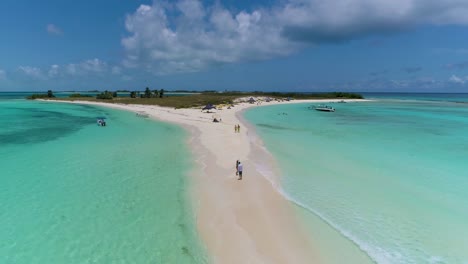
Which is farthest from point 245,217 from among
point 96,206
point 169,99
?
point 169,99

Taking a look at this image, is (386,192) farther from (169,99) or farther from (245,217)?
(169,99)

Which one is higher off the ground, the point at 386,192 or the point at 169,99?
the point at 169,99

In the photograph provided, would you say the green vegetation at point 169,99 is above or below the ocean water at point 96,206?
above

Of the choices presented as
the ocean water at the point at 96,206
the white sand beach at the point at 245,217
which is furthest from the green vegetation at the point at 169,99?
the white sand beach at the point at 245,217

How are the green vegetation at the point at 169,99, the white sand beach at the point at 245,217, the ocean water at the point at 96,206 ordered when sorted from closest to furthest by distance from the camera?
1. the white sand beach at the point at 245,217
2. the ocean water at the point at 96,206
3. the green vegetation at the point at 169,99

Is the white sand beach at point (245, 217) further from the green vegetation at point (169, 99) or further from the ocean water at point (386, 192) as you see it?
the green vegetation at point (169, 99)

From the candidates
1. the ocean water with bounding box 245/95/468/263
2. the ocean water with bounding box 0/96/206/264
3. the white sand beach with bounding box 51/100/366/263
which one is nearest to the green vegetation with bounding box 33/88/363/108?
the ocean water with bounding box 0/96/206/264

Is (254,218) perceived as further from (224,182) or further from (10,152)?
(10,152)

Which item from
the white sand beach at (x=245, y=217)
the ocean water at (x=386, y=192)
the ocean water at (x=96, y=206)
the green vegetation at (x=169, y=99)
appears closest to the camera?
the white sand beach at (x=245, y=217)

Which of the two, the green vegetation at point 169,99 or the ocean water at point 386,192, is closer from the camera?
the ocean water at point 386,192
